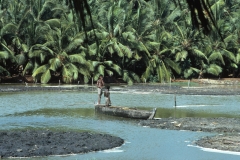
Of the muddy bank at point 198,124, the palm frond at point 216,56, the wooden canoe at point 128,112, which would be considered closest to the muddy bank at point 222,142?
the muddy bank at point 198,124

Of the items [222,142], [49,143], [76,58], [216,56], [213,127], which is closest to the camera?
[49,143]

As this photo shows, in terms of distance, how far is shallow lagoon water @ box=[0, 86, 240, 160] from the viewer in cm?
1436

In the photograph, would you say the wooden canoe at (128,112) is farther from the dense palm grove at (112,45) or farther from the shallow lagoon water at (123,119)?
the dense palm grove at (112,45)

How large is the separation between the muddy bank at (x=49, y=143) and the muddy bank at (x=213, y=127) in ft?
8.56

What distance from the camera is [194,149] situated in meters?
14.7

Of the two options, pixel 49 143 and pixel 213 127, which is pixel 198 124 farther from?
pixel 49 143

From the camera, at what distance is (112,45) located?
4300 centimetres

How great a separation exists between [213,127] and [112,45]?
24805mm

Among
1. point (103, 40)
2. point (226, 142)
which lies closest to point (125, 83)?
point (103, 40)

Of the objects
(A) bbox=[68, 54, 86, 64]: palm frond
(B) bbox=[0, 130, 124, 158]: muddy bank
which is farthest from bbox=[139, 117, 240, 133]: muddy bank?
(A) bbox=[68, 54, 86, 64]: palm frond

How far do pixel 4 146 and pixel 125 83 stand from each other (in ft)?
103

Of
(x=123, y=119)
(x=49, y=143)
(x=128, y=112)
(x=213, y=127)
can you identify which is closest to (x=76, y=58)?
(x=123, y=119)

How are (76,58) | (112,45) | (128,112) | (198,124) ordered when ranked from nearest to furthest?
(198,124) < (128,112) < (76,58) < (112,45)

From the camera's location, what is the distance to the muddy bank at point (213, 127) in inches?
588
